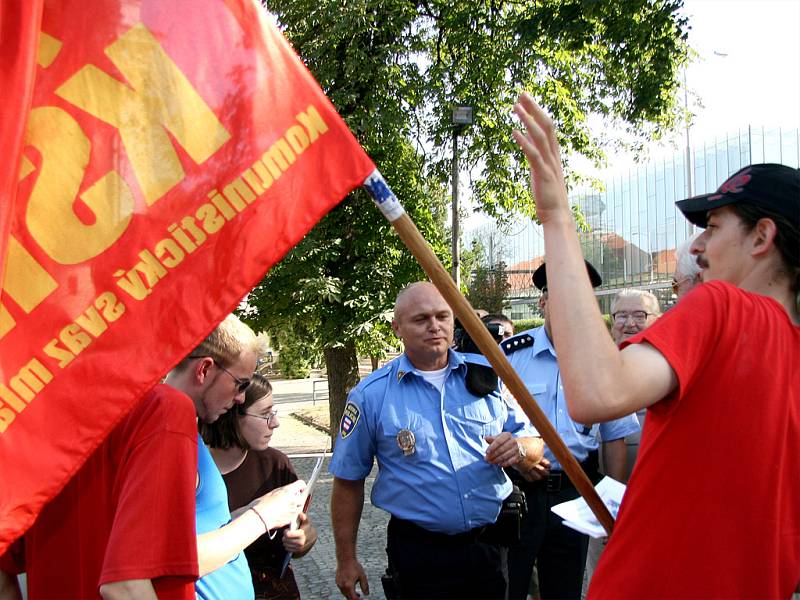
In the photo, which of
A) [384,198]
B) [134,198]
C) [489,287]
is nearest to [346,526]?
[384,198]

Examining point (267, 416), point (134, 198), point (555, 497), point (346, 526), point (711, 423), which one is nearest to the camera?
point (711, 423)

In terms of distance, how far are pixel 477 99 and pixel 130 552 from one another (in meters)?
9.27

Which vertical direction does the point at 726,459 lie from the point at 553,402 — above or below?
above

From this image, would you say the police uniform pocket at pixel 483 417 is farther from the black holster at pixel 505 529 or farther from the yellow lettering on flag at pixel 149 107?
the yellow lettering on flag at pixel 149 107

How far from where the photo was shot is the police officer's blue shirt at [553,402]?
4207mm

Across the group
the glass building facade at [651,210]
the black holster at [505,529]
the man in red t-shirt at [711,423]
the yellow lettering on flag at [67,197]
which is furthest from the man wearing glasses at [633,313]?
the glass building facade at [651,210]

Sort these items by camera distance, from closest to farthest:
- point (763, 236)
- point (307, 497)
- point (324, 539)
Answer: point (763, 236), point (307, 497), point (324, 539)

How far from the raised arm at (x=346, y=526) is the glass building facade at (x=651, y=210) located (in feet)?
90.2

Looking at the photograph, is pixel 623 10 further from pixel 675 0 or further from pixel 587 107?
pixel 587 107

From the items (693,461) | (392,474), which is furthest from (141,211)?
(392,474)

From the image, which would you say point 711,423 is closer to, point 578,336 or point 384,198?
point 578,336

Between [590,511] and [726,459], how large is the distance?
96 cm

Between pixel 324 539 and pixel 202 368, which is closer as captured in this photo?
pixel 202 368

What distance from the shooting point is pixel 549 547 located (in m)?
4.18
